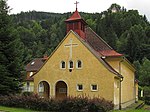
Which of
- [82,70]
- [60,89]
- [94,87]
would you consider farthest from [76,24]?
[94,87]

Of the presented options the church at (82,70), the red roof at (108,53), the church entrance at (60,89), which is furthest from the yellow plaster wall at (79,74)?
the red roof at (108,53)

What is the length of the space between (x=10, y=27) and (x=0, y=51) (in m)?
2.92

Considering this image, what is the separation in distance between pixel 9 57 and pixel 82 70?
8.42m

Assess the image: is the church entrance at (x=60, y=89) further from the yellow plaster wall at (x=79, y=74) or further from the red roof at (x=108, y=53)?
the red roof at (x=108, y=53)

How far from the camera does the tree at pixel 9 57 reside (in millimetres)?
29641

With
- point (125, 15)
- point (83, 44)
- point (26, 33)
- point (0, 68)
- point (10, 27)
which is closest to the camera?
point (0, 68)

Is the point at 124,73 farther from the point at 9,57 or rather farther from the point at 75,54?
the point at 9,57

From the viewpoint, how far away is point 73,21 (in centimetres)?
3641

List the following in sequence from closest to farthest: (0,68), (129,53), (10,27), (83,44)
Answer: (0,68) < (10,27) < (83,44) < (129,53)

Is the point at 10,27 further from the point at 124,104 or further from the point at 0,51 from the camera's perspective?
the point at 124,104

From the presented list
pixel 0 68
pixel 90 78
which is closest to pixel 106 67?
pixel 90 78

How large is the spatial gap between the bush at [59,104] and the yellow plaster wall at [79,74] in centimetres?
635

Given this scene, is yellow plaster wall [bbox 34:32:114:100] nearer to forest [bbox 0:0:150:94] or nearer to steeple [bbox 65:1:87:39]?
steeple [bbox 65:1:87:39]

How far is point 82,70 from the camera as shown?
33.1 m
